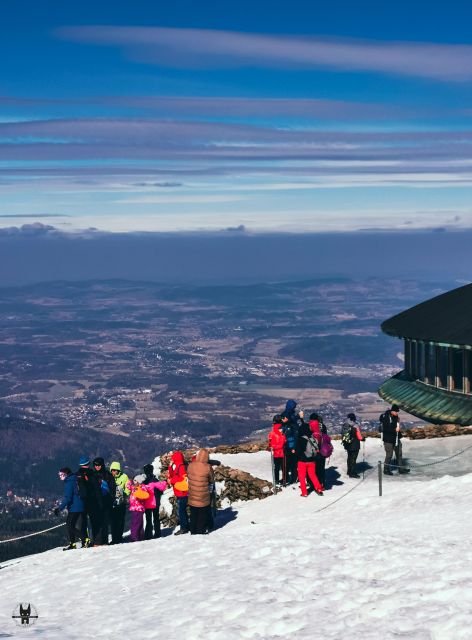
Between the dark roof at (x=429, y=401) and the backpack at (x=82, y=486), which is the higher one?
the backpack at (x=82, y=486)

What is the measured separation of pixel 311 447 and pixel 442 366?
1369 cm

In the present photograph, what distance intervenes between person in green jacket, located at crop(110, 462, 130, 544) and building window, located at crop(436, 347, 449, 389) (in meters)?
16.5

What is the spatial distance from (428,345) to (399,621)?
2396 cm

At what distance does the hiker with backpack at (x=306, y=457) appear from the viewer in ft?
75.1

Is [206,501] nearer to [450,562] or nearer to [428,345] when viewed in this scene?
[450,562]

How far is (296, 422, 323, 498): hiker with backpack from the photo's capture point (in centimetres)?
2288

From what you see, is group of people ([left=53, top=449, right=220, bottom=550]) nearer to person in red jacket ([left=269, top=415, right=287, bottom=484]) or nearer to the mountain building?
person in red jacket ([left=269, top=415, right=287, bottom=484])

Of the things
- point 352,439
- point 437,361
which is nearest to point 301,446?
point 352,439

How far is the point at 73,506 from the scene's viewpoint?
20.8 m

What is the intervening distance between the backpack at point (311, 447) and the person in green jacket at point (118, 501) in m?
4.28

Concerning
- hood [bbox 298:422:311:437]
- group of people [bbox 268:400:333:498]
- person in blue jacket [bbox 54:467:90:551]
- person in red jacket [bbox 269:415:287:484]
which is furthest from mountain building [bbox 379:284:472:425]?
person in blue jacket [bbox 54:467:90:551]

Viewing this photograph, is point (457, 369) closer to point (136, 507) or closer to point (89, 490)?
point (136, 507)

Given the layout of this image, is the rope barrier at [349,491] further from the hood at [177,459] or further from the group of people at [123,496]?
the hood at [177,459]

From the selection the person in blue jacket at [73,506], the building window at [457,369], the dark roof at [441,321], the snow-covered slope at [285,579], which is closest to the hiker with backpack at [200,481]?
the snow-covered slope at [285,579]
